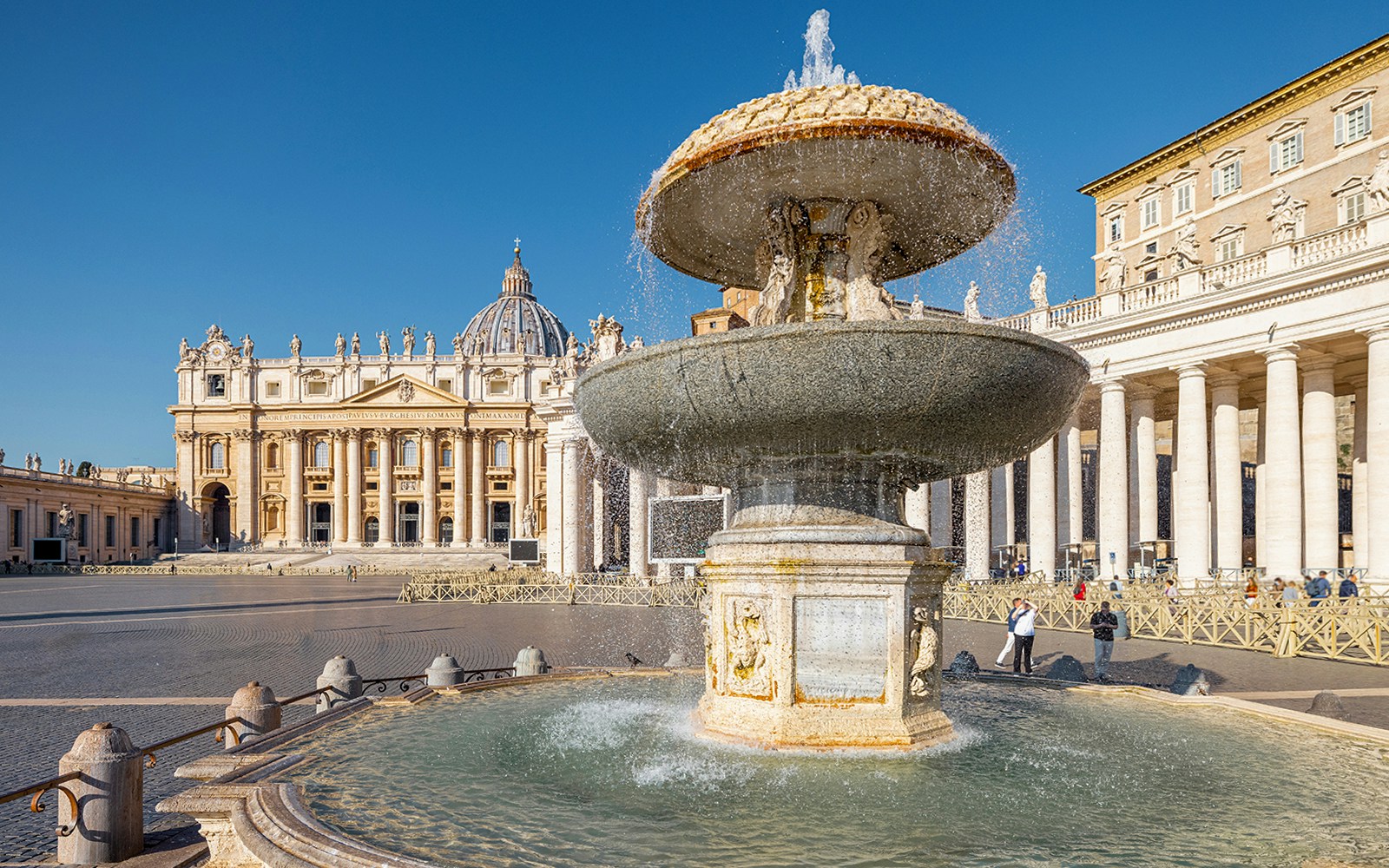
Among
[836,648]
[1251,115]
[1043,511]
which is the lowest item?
[1043,511]

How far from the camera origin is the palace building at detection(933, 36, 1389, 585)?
23062 millimetres

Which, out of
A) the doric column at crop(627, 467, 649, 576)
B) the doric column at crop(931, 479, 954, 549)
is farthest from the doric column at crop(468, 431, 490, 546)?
the doric column at crop(931, 479, 954, 549)

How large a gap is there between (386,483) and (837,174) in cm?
8525

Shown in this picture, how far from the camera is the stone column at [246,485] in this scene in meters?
84.9

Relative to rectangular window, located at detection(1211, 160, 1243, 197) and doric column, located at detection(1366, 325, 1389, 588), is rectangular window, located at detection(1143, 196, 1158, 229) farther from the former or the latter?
doric column, located at detection(1366, 325, 1389, 588)

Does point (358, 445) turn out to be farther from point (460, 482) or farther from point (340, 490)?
point (460, 482)

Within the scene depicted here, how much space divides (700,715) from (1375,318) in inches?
912

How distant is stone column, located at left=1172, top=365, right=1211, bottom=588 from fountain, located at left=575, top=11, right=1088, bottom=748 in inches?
920

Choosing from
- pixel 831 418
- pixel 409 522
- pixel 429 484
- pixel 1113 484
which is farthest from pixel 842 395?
pixel 409 522

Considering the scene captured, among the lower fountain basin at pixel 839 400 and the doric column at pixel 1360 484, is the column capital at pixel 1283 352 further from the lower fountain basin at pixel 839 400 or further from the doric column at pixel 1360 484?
the lower fountain basin at pixel 839 400

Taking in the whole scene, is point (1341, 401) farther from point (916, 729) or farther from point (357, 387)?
point (357, 387)

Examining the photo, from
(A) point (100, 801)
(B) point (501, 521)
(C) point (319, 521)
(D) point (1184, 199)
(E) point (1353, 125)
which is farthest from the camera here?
(B) point (501, 521)

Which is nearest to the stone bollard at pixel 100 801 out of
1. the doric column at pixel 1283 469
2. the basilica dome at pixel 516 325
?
the doric column at pixel 1283 469

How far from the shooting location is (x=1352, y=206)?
31.3 metres
